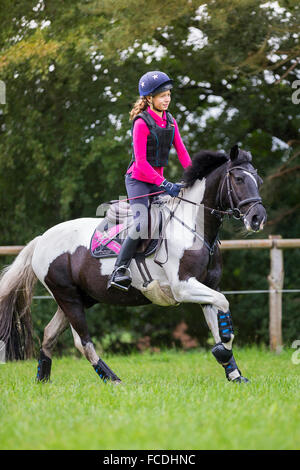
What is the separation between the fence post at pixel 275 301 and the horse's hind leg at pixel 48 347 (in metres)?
3.72

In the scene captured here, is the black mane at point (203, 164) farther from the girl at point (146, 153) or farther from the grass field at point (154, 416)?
the grass field at point (154, 416)

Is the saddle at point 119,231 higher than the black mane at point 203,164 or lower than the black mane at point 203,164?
lower

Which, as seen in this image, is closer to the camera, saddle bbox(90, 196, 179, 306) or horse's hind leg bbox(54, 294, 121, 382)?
saddle bbox(90, 196, 179, 306)

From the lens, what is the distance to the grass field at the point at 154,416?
3051 millimetres

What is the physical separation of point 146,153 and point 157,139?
165 millimetres

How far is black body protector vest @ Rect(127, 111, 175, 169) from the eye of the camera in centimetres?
532

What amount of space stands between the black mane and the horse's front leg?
96 cm

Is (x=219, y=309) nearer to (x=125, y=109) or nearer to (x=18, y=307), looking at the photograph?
(x=18, y=307)

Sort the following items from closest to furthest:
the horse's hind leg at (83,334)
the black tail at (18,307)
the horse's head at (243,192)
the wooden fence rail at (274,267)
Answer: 1. the horse's head at (243,192)
2. the horse's hind leg at (83,334)
3. the black tail at (18,307)
4. the wooden fence rail at (274,267)

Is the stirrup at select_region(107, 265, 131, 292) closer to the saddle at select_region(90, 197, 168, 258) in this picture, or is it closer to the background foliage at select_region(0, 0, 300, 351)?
the saddle at select_region(90, 197, 168, 258)

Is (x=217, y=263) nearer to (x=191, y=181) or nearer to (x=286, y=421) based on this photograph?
(x=191, y=181)

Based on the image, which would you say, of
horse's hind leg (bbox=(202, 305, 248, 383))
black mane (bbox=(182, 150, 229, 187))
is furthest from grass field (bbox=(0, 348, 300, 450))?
black mane (bbox=(182, 150, 229, 187))

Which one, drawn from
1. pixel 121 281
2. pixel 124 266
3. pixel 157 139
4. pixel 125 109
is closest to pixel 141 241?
pixel 124 266

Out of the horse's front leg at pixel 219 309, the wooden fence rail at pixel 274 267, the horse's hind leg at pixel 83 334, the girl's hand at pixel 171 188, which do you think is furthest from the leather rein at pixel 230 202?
the wooden fence rail at pixel 274 267
